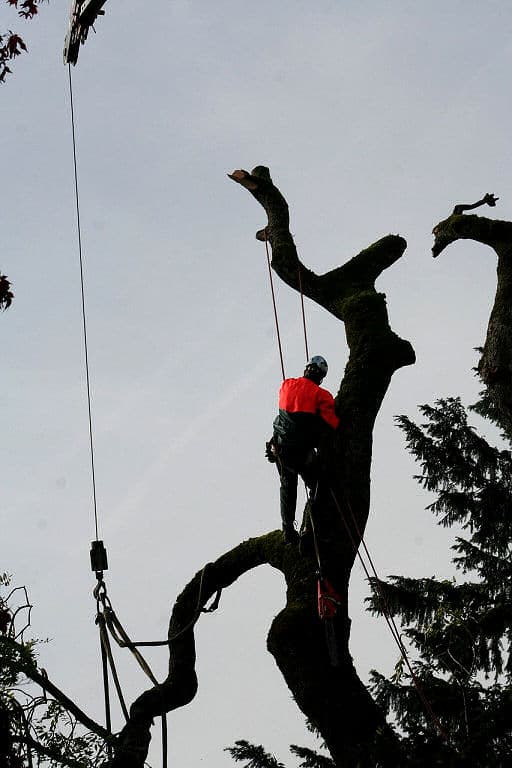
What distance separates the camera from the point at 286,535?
8164 mm

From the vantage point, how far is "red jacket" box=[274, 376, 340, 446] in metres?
7.94

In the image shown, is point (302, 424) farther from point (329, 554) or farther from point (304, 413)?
point (329, 554)

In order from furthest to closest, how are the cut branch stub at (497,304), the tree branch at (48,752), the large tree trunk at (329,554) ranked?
1. the cut branch stub at (497,304)
2. the large tree trunk at (329,554)
3. the tree branch at (48,752)

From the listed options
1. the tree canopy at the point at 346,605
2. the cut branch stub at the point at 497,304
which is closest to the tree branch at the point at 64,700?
the tree canopy at the point at 346,605

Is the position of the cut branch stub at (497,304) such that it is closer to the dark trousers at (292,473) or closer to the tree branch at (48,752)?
the dark trousers at (292,473)

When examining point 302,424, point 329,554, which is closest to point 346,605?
point 329,554

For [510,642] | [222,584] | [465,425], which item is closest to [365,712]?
[222,584]

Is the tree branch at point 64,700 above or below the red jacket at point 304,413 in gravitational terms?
below

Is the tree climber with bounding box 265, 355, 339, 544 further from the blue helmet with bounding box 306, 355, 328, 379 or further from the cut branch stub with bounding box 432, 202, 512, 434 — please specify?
the cut branch stub with bounding box 432, 202, 512, 434

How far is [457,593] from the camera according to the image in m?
12.6

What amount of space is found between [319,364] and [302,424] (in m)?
0.49

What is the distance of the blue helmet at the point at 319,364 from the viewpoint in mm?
8117

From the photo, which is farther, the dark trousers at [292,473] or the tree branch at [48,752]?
the dark trousers at [292,473]

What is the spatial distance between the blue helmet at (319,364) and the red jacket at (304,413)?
0.13 metres
